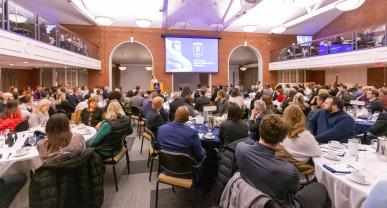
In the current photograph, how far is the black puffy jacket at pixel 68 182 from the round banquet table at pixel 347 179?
→ 8.13 ft

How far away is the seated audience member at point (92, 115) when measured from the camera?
556cm

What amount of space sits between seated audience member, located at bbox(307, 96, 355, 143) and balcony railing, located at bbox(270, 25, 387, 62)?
7523 millimetres

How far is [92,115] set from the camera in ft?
18.3

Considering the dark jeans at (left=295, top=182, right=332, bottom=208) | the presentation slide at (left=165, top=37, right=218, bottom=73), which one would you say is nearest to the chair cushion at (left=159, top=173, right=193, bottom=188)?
the dark jeans at (left=295, top=182, right=332, bottom=208)


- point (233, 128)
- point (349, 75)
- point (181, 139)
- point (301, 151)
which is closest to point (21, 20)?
point (181, 139)

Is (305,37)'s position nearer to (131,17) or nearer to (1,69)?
(131,17)

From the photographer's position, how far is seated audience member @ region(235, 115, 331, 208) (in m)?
1.83

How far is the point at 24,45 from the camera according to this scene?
6750 mm

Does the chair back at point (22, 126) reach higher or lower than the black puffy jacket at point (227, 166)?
higher

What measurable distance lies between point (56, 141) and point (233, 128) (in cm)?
228

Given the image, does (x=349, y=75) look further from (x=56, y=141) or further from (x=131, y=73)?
(x=131, y=73)

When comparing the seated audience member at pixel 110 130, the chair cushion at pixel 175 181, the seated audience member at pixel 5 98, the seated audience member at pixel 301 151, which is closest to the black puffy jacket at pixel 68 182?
the chair cushion at pixel 175 181

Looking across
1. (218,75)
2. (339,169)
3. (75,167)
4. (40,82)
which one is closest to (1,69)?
(40,82)

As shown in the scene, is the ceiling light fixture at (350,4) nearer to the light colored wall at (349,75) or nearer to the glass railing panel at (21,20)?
the light colored wall at (349,75)
